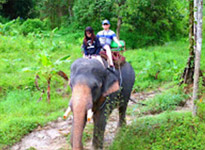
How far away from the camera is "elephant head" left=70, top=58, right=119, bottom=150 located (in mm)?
3199

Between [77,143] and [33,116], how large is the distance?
9.75ft

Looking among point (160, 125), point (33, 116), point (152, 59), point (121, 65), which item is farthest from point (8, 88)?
point (152, 59)

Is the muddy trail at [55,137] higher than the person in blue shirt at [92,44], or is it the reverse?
the person in blue shirt at [92,44]

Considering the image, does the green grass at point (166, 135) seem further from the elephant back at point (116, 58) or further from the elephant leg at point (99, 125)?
the elephant back at point (116, 58)

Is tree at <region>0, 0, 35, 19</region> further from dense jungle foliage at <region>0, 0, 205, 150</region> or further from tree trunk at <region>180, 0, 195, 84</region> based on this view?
tree trunk at <region>180, 0, 195, 84</region>

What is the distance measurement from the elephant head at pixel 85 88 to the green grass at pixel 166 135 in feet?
2.71

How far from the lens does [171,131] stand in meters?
4.42

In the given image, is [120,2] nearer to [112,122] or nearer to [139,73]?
[139,73]

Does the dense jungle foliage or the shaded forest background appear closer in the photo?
the dense jungle foliage

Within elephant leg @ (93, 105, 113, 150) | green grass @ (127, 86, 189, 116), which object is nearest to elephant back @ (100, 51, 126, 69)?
elephant leg @ (93, 105, 113, 150)

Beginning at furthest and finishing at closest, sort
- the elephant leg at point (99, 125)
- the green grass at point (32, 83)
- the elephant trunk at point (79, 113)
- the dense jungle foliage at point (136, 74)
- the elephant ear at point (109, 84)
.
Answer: the green grass at point (32, 83)
the dense jungle foliage at point (136, 74)
the elephant leg at point (99, 125)
the elephant ear at point (109, 84)
the elephant trunk at point (79, 113)

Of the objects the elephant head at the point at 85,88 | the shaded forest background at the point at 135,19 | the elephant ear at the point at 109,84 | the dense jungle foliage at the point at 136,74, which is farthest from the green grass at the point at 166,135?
the shaded forest background at the point at 135,19

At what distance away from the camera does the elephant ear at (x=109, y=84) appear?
386 cm

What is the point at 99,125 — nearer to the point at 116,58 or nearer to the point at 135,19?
the point at 116,58
